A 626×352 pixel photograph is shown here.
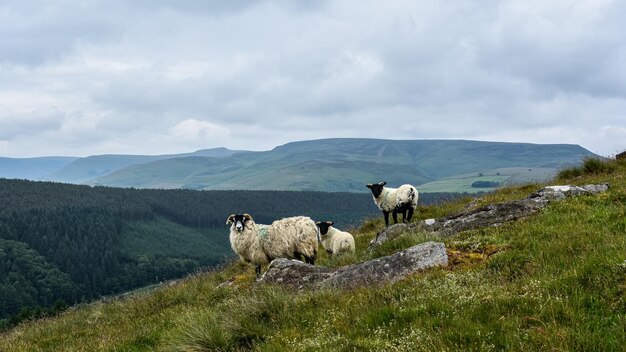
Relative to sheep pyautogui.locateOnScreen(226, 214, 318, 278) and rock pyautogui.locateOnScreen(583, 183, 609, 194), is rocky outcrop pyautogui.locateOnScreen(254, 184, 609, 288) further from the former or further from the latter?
sheep pyautogui.locateOnScreen(226, 214, 318, 278)

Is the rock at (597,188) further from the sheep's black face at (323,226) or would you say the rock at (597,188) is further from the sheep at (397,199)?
the sheep's black face at (323,226)

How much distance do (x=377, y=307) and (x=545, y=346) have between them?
262 centimetres

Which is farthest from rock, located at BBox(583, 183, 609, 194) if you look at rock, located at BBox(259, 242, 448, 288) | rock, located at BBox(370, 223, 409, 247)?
rock, located at BBox(259, 242, 448, 288)

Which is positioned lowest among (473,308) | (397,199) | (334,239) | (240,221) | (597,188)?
(334,239)

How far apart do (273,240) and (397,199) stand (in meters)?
7.14

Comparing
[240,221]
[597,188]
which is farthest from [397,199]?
[597,188]

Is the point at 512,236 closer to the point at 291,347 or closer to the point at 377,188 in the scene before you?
the point at 291,347

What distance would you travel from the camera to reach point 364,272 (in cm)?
977

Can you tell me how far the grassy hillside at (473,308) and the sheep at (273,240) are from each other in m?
4.83

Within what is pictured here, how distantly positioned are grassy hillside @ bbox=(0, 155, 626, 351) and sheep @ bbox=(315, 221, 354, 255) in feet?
19.7

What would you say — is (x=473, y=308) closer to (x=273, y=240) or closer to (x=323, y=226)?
(x=273, y=240)

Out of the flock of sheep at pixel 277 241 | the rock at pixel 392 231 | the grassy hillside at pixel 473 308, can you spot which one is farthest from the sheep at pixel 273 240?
the grassy hillside at pixel 473 308

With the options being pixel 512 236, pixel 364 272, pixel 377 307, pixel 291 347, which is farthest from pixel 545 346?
pixel 512 236

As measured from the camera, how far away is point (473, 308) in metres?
6.14
